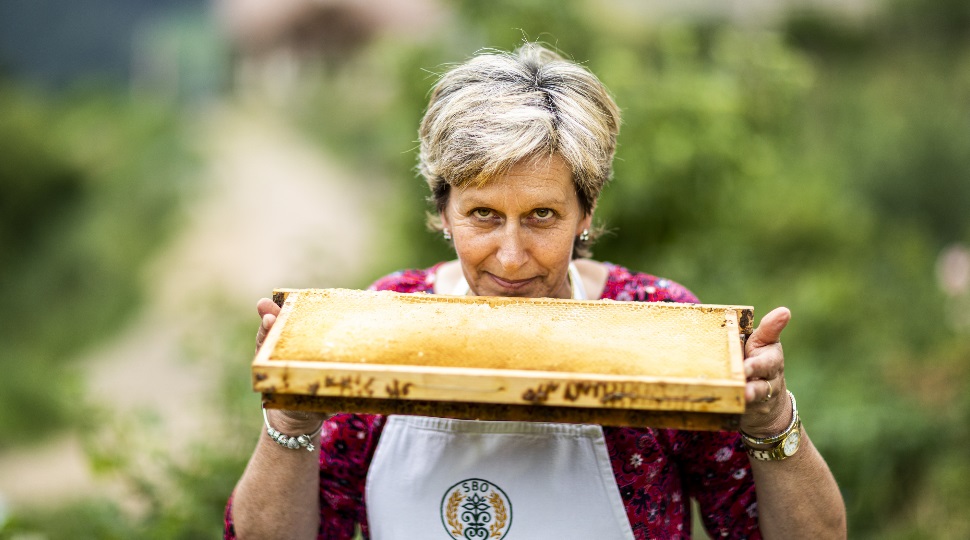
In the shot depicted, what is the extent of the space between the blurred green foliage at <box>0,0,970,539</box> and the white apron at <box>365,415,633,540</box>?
113cm

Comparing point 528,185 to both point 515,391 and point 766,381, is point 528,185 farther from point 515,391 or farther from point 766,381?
point 766,381

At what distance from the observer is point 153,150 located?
13.5m

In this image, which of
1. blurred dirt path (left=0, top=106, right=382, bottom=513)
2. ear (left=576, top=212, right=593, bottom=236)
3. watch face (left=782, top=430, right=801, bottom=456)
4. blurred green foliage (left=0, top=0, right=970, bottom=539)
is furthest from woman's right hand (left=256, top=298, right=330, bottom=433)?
blurred dirt path (left=0, top=106, right=382, bottom=513)

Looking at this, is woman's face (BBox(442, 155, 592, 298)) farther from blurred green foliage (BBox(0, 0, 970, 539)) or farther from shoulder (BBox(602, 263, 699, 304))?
blurred green foliage (BBox(0, 0, 970, 539))

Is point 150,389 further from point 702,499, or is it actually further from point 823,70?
point 823,70

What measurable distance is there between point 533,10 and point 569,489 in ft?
16.7

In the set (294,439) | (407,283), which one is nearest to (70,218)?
(407,283)

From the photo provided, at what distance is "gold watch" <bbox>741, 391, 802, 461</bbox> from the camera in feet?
7.40

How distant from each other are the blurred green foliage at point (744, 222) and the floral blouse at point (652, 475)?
3.56 feet

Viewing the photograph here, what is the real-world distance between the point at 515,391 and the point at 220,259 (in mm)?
10619

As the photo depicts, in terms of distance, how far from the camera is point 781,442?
2.26m

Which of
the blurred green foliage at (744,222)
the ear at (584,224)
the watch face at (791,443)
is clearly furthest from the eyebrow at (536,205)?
the watch face at (791,443)

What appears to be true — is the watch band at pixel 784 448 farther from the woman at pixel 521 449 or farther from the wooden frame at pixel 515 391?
the wooden frame at pixel 515 391

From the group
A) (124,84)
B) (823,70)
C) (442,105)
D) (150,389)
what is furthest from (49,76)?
(442,105)
